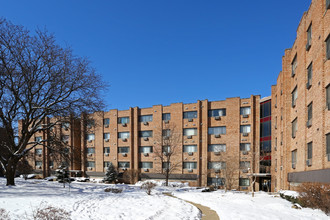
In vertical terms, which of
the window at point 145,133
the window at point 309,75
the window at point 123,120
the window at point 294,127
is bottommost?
the window at point 145,133

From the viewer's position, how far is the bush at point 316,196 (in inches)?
449

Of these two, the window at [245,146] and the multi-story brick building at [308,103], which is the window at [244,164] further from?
the multi-story brick building at [308,103]

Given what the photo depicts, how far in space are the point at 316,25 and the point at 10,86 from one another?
23293 mm

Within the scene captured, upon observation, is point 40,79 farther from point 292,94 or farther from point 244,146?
point 244,146

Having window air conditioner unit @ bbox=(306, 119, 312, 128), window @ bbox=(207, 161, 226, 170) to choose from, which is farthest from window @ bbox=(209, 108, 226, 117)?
window air conditioner unit @ bbox=(306, 119, 312, 128)

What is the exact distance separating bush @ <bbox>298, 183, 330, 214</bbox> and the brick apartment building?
7.35 feet

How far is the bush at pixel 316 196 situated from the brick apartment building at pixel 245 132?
2239 millimetres

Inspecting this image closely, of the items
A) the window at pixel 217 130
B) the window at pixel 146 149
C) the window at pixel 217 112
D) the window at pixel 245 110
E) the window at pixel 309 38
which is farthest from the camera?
the window at pixel 146 149

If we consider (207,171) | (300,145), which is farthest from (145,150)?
(300,145)

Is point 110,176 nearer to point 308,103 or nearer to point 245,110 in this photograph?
point 245,110

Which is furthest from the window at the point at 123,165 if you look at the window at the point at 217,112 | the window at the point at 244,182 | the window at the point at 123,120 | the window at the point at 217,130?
the window at the point at 244,182

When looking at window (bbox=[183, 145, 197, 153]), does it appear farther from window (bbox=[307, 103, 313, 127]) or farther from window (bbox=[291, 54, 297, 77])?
window (bbox=[307, 103, 313, 127])

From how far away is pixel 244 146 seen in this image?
39969mm

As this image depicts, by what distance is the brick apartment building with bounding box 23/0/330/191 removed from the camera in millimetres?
16438
